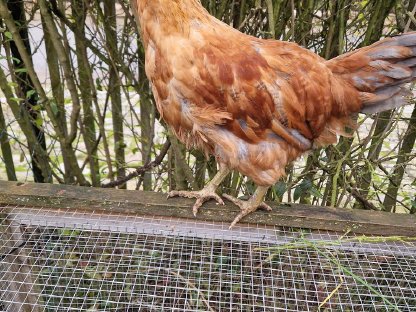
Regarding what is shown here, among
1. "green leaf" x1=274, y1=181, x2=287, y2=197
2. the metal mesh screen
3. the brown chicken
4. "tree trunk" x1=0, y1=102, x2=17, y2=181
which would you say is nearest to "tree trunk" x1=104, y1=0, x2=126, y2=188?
"tree trunk" x1=0, y1=102, x2=17, y2=181

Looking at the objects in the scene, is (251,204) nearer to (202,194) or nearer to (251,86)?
(202,194)

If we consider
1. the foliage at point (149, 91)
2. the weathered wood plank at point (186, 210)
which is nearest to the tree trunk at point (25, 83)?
the foliage at point (149, 91)

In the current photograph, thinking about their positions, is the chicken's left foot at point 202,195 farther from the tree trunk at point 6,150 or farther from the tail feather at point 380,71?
the tree trunk at point 6,150

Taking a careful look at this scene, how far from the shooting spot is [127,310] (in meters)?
1.14

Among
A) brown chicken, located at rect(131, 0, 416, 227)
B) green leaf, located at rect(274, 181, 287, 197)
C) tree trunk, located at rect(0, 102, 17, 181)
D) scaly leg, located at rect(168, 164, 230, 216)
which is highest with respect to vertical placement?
brown chicken, located at rect(131, 0, 416, 227)

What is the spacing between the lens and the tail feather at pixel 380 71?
1.30m

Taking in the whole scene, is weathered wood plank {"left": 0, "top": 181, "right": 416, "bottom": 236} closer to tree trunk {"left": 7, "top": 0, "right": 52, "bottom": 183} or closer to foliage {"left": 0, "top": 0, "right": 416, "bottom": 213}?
foliage {"left": 0, "top": 0, "right": 416, "bottom": 213}

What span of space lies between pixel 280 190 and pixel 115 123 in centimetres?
130

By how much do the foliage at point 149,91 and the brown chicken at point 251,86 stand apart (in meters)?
0.36

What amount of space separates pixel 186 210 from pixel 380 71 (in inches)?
31.6

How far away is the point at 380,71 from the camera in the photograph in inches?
52.9

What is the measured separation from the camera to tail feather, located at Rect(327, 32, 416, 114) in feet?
4.27

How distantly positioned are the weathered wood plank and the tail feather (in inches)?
15.5

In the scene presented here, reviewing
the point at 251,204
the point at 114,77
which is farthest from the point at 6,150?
the point at 251,204
